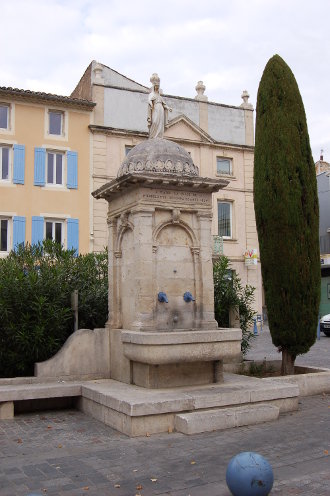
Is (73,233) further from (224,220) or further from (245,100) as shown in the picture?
(245,100)

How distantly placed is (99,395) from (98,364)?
1.57 m

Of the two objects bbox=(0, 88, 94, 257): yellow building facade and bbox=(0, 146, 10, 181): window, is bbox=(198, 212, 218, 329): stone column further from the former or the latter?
bbox=(0, 146, 10, 181): window

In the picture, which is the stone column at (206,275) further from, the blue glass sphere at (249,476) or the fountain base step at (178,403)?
the blue glass sphere at (249,476)

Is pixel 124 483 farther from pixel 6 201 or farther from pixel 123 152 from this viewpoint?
pixel 123 152

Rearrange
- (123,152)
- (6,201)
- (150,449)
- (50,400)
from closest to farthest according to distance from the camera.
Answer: (150,449)
(50,400)
(6,201)
(123,152)

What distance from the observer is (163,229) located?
9.43 metres

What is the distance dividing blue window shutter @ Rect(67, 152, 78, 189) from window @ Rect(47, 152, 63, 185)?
0.50 meters

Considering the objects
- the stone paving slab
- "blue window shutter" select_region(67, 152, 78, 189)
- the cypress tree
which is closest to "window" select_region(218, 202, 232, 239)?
"blue window shutter" select_region(67, 152, 78, 189)

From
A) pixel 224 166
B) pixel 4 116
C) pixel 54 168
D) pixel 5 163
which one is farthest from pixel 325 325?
pixel 4 116

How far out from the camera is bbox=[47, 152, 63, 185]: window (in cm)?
2511

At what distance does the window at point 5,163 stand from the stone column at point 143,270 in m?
16.6

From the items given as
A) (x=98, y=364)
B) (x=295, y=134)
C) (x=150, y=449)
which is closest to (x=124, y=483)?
(x=150, y=449)

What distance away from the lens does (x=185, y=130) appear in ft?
90.1

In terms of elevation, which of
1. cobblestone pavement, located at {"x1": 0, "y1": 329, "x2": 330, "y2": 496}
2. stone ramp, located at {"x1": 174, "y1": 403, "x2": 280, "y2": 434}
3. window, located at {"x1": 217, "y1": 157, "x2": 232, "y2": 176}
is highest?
→ window, located at {"x1": 217, "y1": 157, "x2": 232, "y2": 176}
